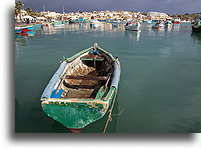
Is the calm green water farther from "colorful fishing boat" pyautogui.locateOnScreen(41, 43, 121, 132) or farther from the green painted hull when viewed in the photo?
the green painted hull

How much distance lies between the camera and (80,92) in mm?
7523

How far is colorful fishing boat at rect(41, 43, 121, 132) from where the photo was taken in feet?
15.5

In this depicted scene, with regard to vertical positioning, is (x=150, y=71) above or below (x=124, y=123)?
above

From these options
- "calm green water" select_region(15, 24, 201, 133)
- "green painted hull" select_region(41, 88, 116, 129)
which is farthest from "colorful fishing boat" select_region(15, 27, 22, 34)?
"green painted hull" select_region(41, 88, 116, 129)

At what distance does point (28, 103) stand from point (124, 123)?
5002 mm

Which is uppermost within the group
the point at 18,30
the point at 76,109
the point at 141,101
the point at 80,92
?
the point at 18,30

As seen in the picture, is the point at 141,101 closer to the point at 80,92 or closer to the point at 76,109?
the point at 80,92

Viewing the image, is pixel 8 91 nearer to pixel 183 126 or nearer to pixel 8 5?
pixel 8 5

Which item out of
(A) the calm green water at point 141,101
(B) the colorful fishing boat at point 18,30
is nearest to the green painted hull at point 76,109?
(A) the calm green water at point 141,101

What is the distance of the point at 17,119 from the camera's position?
22.2 feet

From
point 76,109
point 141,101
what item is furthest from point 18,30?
point 76,109

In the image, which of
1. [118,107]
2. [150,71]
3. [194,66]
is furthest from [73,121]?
→ [194,66]

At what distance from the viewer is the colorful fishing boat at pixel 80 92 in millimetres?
4738

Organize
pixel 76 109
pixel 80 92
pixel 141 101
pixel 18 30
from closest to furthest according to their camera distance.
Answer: pixel 76 109
pixel 80 92
pixel 141 101
pixel 18 30
